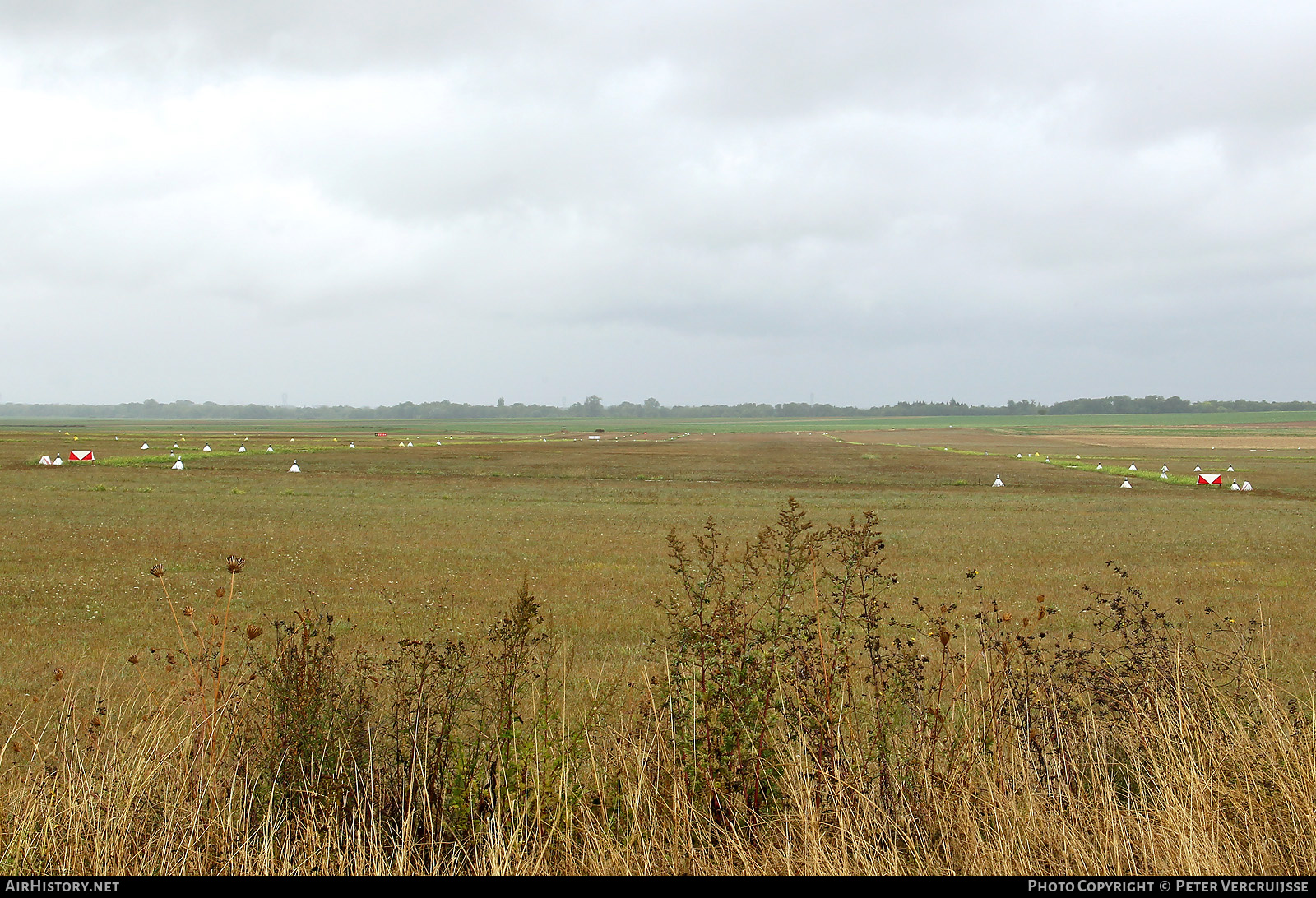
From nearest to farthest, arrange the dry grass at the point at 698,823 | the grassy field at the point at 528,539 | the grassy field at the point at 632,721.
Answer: the dry grass at the point at 698,823 < the grassy field at the point at 632,721 < the grassy field at the point at 528,539

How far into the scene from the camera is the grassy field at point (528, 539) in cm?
1156

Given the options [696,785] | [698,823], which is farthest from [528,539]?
[698,823]

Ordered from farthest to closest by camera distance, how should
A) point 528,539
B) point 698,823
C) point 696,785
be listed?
point 528,539 → point 696,785 → point 698,823

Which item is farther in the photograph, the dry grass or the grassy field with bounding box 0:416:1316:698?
the grassy field with bounding box 0:416:1316:698

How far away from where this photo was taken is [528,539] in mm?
19844

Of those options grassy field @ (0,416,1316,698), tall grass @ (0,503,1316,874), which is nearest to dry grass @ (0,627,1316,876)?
tall grass @ (0,503,1316,874)

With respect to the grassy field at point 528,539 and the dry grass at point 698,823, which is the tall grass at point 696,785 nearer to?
the dry grass at point 698,823

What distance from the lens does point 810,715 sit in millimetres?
4844

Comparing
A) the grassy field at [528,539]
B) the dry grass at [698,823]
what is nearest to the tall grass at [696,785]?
the dry grass at [698,823]

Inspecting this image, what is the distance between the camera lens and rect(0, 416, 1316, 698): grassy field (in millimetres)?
11562

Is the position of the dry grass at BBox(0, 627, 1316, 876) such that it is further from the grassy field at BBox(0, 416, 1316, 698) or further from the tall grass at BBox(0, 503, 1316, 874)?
the grassy field at BBox(0, 416, 1316, 698)

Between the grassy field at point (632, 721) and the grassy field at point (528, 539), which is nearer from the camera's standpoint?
the grassy field at point (632, 721)

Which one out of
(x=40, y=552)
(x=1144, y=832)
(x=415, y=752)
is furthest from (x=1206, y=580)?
(x=40, y=552)

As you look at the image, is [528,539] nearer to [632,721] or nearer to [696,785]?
[632,721]
